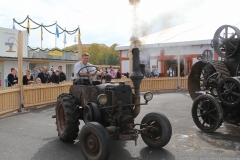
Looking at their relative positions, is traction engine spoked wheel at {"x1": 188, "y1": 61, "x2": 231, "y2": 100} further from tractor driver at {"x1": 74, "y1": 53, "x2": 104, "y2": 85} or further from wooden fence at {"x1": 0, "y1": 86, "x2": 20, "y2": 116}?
wooden fence at {"x1": 0, "y1": 86, "x2": 20, "y2": 116}

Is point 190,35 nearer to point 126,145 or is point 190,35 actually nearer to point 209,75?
point 209,75

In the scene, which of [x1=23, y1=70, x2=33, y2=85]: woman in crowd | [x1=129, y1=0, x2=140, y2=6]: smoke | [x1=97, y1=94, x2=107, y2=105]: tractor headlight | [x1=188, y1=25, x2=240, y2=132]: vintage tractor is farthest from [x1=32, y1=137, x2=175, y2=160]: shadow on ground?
[x1=23, y1=70, x2=33, y2=85]: woman in crowd

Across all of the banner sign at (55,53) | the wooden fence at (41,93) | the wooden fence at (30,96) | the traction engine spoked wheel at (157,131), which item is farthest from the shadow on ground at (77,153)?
the banner sign at (55,53)

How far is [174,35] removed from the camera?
20406 mm

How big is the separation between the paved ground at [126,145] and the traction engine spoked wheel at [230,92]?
0.77 metres

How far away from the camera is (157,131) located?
4918mm

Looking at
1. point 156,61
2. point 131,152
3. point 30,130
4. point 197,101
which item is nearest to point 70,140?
point 131,152

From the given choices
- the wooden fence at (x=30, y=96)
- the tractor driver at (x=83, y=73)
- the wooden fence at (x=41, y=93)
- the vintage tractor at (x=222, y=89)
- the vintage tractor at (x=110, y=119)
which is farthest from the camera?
the wooden fence at (x=41, y=93)

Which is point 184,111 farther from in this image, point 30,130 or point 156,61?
point 156,61

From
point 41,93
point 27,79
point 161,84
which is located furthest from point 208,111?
point 161,84

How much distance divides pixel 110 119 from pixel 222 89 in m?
2.88

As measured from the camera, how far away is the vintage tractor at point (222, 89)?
6004 mm

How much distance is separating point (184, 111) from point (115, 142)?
4.37 m

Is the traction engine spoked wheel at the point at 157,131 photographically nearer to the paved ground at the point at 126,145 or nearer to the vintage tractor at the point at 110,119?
the vintage tractor at the point at 110,119
